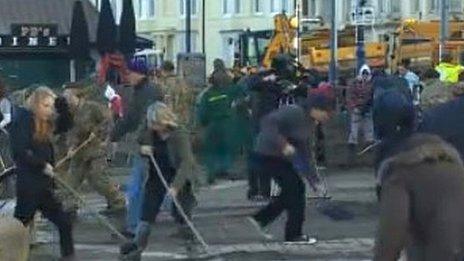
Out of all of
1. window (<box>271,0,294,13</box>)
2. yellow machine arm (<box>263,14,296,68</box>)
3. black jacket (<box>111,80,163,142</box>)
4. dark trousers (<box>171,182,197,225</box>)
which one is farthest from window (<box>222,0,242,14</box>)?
dark trousers (<box>171,182,197,225</box>)

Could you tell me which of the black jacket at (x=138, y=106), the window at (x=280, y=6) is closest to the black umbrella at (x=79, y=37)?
the black jacket at (x=138, y=106)

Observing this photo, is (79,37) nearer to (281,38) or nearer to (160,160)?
(281,38)

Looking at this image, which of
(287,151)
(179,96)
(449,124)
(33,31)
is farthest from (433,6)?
(449,124)

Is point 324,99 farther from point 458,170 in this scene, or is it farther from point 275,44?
point 275,44

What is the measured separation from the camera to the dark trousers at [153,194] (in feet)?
40.1

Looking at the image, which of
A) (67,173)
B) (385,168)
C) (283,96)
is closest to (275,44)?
(283,96)

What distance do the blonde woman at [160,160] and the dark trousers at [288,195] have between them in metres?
1.33

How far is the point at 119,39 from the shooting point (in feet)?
109

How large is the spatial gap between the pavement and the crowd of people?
225 millimetres

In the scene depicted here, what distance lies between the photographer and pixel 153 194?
12305mm

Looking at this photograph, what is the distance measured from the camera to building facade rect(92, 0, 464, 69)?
70375 mm

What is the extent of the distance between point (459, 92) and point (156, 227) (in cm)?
495

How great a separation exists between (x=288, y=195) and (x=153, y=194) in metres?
1.69

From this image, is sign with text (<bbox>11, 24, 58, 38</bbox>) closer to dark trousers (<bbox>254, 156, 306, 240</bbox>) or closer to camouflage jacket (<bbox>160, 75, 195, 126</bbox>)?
camouflage jacket (<bbox>160, 75, 195, 126</bbox>)
